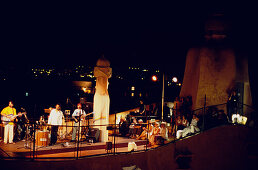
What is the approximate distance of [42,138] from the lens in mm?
12844

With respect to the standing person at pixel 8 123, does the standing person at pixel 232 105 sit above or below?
above

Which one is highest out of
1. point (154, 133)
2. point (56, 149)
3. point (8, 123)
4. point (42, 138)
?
point (8, 123)

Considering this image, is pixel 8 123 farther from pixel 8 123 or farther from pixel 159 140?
pixel 159 140

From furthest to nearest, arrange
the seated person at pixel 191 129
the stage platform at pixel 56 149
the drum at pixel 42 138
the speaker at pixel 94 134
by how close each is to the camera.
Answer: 1. the speaker at pixel 94 134
2. the drum at pixel 42 138
3. the seated person at pixel 191 129
4. the stage platform at pixel 56 149

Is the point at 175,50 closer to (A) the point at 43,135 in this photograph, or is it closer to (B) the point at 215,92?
(B) the point at 215,92

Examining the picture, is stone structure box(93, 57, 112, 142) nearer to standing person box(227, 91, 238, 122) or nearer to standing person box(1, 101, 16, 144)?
standing person box(1, 101, 16, 144)

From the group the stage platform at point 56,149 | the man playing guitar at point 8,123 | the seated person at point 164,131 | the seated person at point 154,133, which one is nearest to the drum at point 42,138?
the stage platform at point 56,149

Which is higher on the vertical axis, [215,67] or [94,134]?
[215,67]

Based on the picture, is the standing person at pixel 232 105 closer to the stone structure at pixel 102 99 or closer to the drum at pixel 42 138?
the stone structure at pixel 102 99

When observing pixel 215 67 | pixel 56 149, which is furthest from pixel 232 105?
pixel 56 149

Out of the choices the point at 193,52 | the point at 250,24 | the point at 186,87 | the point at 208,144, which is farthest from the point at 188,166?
the point at 250,24

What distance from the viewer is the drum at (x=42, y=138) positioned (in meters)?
12.8

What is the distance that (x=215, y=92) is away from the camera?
14.6 metres

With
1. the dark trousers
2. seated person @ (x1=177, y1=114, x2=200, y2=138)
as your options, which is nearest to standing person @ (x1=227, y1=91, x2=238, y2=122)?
seated person @ (x1=177, y1=114, x2=200, y2=138)
